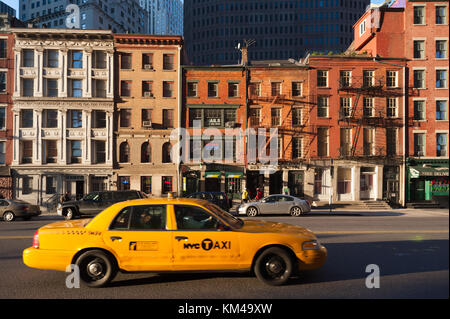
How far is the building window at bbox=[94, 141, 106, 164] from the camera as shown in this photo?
26752 mm

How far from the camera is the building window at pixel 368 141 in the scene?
88.1ft

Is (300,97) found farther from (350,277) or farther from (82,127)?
(350,277)

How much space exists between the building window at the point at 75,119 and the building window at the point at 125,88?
429cm

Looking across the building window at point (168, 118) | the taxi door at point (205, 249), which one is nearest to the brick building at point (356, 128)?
the building window at point (168, 118)

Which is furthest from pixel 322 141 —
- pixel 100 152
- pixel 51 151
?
pixel 51 151

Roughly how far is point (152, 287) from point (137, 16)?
11521 cm

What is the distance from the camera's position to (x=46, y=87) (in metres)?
26.5

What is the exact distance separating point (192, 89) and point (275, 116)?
27.8 ft

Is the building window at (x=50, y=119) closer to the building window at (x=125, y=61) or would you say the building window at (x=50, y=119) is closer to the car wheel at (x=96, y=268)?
the building window at (x=125, y=61)

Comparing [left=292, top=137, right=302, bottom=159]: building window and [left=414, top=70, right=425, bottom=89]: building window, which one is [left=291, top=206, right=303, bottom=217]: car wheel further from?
[left=414, top=70, right=425, bottom=89]: building window

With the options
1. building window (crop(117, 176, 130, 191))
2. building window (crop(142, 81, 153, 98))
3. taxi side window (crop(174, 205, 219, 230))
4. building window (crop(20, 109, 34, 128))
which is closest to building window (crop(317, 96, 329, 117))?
building window (crop(142, 81, 153, 98))

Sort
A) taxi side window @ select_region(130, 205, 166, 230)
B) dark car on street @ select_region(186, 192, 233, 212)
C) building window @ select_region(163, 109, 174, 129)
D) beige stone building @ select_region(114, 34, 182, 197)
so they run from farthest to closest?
building window @ select_region(163, 109, 174, 129), beige stone building @ select_region(114, 34, 182, 197), dark car on street @ select_region(186, 192, 233, 212), taxi side window @ select_region(130, 205, 166, 230)

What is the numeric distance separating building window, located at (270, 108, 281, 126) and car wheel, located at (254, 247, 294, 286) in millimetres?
22460
